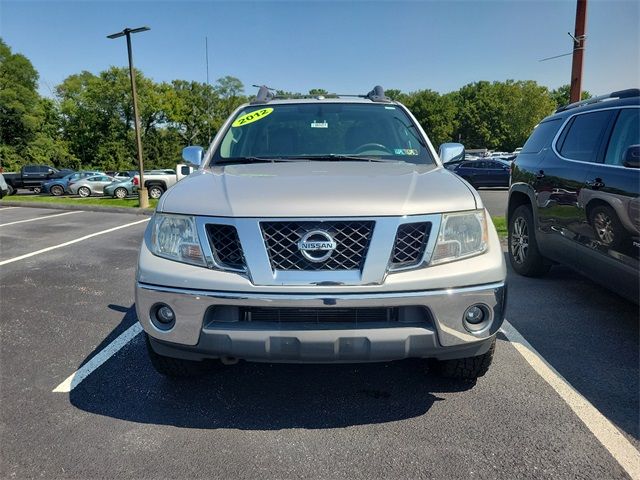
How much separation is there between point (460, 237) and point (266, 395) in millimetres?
1457

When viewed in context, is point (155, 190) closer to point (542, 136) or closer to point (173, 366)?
point (542, 136)

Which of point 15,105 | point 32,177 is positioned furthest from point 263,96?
point 15,105

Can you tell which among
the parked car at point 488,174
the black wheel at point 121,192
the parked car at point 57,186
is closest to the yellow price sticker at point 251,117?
the parked car at point 488,174

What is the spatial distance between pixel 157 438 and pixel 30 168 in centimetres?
3406

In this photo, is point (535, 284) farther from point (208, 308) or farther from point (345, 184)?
point (208, 308)

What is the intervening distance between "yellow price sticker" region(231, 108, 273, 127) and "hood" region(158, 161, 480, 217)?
982 mm

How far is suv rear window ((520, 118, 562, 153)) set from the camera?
492cm

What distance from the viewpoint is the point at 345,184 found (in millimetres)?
2547

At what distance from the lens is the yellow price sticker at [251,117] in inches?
151

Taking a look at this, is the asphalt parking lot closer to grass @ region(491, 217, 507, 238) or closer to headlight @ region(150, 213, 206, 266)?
headlight @ region(150, 213, 206, 266)

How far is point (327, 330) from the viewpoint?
226 cm

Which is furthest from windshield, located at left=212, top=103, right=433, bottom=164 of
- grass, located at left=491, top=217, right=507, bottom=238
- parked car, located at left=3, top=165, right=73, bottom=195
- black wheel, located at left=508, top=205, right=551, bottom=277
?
parked car, located at left=3, top=165, right=73, bottom=195

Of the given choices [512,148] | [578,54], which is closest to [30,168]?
[578,54]

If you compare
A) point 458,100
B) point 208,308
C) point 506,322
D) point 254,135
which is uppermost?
point 458,100
